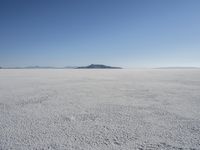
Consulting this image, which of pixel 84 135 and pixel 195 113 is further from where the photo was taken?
pixel 195 113

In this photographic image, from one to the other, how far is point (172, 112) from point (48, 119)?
291 cm

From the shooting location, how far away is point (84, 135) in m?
2.39

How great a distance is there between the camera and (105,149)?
1.99m

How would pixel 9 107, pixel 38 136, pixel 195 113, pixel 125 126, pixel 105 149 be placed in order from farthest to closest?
pixel 9 107, pixel 195 113, pixel 125 126, pixel 38 136, pixel 105 149

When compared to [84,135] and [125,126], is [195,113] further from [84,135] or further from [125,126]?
[84,135]

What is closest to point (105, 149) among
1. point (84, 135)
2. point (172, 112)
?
point (84, 135)

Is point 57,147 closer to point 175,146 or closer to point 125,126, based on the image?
point 125,126

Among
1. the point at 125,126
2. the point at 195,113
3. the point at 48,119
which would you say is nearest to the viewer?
the point at 125,126

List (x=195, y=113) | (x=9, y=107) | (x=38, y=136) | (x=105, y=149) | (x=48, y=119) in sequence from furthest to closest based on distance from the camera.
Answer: (x=9, y=107), (x=195, y=113), (x=48, y=119), (x=38, y=136), (x=105, y=149)

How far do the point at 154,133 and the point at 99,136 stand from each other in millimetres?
941

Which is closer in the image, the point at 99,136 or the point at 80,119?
the point at 99,136

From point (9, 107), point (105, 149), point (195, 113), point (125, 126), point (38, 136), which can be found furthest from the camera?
point (9, 107)

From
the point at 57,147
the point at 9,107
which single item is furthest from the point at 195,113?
the point at 9,107

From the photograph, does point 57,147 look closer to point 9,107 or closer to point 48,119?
point 48,119
